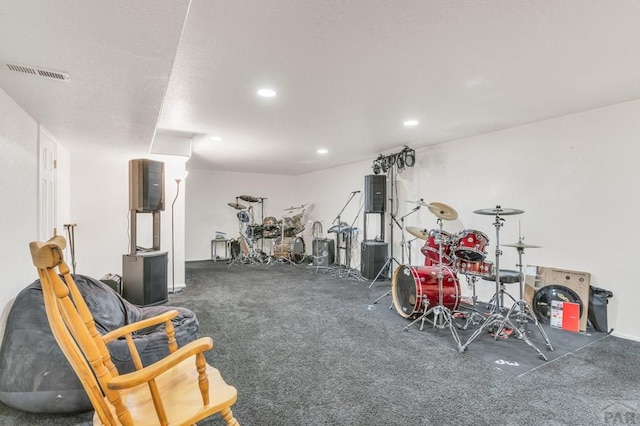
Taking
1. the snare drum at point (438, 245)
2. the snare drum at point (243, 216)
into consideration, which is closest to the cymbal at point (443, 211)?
the snare drum at point (438, 245)

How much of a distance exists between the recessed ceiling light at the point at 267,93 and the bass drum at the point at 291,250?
546 cm

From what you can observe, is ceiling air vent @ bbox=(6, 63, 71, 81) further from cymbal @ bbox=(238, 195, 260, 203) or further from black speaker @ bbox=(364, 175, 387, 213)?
cymbal @ bbox=(238, 195, 260, 203)

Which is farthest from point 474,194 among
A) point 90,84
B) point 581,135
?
point 90,84

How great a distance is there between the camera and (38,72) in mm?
1831

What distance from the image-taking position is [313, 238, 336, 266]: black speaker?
7.27 m

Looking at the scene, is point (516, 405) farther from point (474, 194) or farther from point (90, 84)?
point (90, 84)

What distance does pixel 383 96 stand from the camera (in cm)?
302

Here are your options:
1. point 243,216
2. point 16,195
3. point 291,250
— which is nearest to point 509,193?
point 16,195

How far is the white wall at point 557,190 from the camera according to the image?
3189 millimetres

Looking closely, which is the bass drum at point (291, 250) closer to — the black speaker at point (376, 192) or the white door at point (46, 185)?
the black speaker at point (376, 192)

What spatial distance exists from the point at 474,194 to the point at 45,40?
186 inches

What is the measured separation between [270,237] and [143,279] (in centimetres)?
427

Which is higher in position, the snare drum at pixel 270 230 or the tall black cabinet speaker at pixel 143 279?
the snare drum at pixel 270 230

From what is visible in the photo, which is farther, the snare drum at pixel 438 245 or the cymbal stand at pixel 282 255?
the cymbal stand at pixel 282 255
